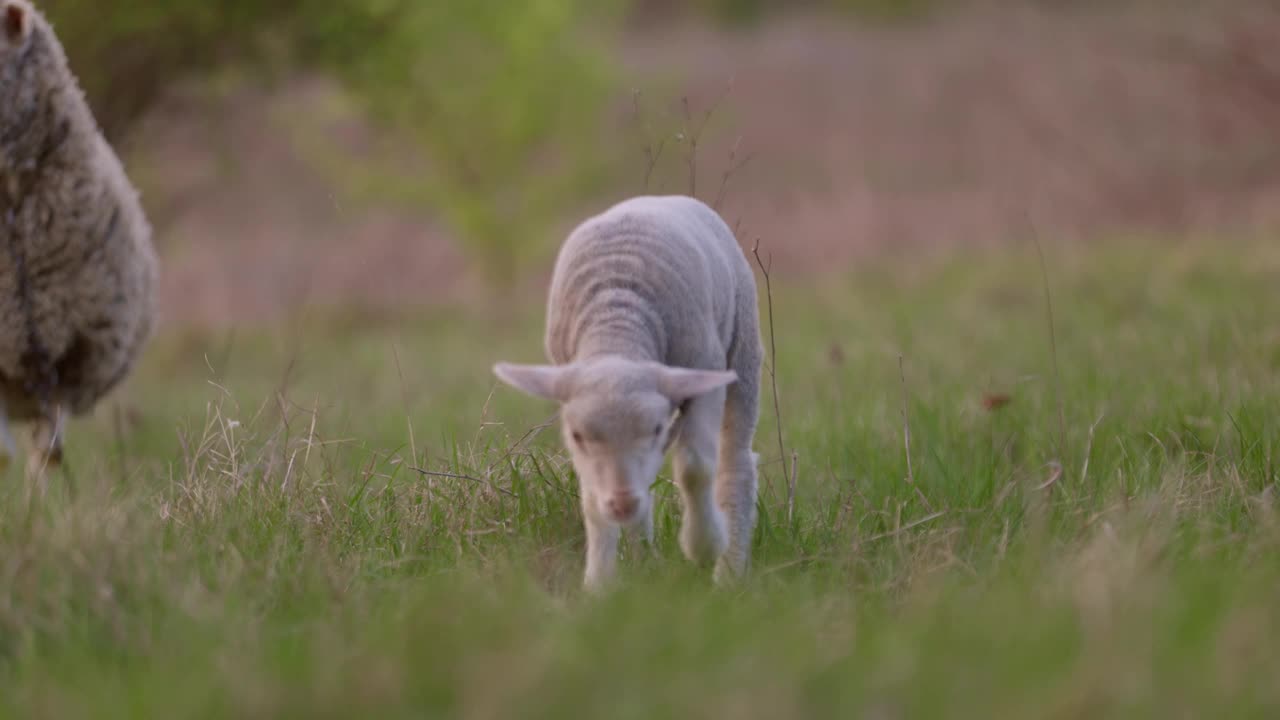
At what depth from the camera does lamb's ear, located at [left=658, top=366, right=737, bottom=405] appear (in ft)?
9.61

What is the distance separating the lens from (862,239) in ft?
49.3

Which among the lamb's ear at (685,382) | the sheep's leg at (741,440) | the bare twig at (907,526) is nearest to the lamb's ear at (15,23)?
the sheep's leg at (741,440)

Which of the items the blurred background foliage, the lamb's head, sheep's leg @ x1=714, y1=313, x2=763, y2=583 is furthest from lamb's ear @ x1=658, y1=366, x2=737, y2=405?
the blurred background foliage

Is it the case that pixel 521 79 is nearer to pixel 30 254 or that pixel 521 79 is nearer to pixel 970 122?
pixel 30 254

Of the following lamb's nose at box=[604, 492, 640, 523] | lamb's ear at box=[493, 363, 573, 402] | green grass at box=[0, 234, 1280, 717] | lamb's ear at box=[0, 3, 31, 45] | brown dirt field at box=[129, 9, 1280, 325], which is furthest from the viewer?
brown dirt field at box=[129, 9, 1280, 325]

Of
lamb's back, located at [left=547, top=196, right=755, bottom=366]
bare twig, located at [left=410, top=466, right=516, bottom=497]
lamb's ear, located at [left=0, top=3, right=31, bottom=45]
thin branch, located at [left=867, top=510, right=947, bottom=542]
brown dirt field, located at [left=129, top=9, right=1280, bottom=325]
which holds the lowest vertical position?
brown dirt field, located at [left=129, top=9, right=1280, bottom=325]

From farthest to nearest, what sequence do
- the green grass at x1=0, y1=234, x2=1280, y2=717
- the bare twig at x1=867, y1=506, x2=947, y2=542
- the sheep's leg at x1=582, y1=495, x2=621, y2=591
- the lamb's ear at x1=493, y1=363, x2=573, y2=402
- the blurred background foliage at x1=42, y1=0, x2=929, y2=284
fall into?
the blurred background foliage at x1=42, y1=0, x2=929, y2=284
the bare twig at x1=867, y1=506, x2=947, y2=542
the sheep's leg at x1=582, y1=495, x2=621, y2=591
the lamb's ear at x1=493, y1=363, x2=573, y2=402
the green grass at x1=0, y1=234, x2=1280, y2=717

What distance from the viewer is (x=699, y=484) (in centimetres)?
323

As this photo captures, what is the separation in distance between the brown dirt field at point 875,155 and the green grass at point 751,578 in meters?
1.06

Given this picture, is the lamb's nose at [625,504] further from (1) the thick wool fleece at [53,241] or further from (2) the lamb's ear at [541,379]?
(1) the thick wool fleece at [53,241]

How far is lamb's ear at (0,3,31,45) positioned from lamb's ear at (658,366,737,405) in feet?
9.13

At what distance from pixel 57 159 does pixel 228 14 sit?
3.83 metres

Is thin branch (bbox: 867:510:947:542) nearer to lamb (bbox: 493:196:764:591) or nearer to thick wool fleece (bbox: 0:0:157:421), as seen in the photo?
lamb (bbox: 493:196:764:591)

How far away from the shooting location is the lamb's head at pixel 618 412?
114 inches
